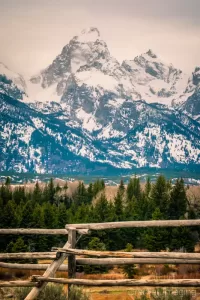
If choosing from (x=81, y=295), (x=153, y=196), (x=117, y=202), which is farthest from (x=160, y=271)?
(x=153, y=196)

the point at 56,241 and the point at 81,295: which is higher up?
the point at 81,295

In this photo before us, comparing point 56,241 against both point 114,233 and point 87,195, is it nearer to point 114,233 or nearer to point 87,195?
point 114,233

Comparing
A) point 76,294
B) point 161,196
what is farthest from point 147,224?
point 161,196

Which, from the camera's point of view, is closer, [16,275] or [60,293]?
[60,293]

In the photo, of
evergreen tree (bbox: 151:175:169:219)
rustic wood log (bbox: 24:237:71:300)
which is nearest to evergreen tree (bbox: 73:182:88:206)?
evergreen tree (bbox: 151:175:169:219)

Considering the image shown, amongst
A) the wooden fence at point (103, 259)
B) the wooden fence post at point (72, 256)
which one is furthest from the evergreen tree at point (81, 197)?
the wooden fence at point (103, 259)

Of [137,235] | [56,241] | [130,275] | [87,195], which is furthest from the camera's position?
[87,195]

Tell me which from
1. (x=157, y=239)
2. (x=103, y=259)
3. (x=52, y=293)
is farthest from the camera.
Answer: (x=157, y=239)

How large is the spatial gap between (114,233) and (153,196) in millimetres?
25932

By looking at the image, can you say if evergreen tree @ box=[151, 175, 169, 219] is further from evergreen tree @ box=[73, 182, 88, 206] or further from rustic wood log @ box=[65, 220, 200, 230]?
rustic wood log @ box=[65, 220, 200, 230]

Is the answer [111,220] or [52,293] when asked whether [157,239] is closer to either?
[111,220]

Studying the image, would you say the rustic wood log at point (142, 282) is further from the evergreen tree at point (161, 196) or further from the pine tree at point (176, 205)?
the pine tree at point (176, 205)

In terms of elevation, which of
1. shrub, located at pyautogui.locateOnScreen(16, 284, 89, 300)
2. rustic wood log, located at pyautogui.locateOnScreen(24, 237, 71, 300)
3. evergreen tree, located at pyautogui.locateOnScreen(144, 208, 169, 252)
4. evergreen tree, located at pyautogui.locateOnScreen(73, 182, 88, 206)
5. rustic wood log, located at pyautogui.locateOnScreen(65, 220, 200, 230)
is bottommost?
evergreen tree, located at pyautogui.locateOnScreen(144, 208, 169, 252)

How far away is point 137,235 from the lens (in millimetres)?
76125
